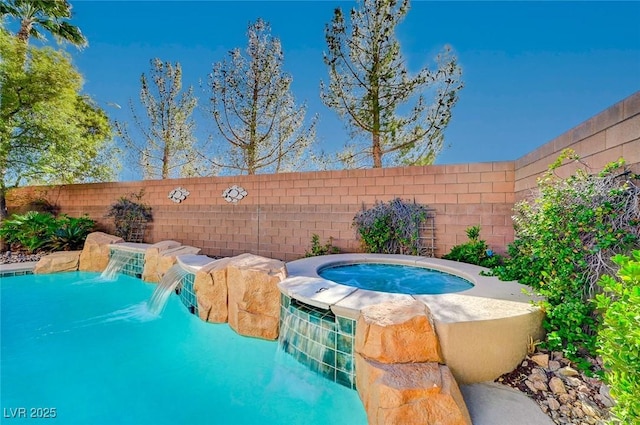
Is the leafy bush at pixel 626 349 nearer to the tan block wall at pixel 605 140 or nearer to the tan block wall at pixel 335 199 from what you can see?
the tan block wall at pixel 605 140

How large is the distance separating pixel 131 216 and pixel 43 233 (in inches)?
Result: 87.1

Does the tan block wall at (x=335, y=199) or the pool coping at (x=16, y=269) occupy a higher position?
the tan block wall at (x=335, y=199)

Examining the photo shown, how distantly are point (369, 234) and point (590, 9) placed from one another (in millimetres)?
6523

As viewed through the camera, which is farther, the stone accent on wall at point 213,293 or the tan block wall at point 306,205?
the tan block wall at point 306,205

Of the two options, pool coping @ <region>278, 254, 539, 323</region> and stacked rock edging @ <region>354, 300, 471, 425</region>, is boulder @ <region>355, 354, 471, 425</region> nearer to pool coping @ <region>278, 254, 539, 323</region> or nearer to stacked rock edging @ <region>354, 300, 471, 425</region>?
stacked rock edging @ <region>354, 300, 471, 425</region>

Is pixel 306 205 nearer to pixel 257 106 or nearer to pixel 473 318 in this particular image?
pixel 473 318

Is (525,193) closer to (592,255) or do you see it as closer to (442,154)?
(592,255)

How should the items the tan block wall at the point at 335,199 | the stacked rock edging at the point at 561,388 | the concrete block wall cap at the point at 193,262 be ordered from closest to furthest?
the stacked rock edging at the point at 561,388 < the tan block wall at the point at 335,199 < the concrete block wall cap at the point at 193,262

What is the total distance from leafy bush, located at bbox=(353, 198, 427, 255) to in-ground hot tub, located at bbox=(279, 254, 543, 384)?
2.30 metres

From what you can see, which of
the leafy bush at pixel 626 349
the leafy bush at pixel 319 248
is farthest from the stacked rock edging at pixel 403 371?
the leafy bush at pixel 319 248

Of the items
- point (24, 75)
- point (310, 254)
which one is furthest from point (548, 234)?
point (24, 75)

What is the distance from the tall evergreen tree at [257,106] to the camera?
10.3 m

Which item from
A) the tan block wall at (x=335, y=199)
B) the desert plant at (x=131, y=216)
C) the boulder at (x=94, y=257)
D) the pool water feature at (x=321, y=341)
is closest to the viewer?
the pool water feature at (x=321, y=341)

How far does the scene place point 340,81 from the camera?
848 cm
